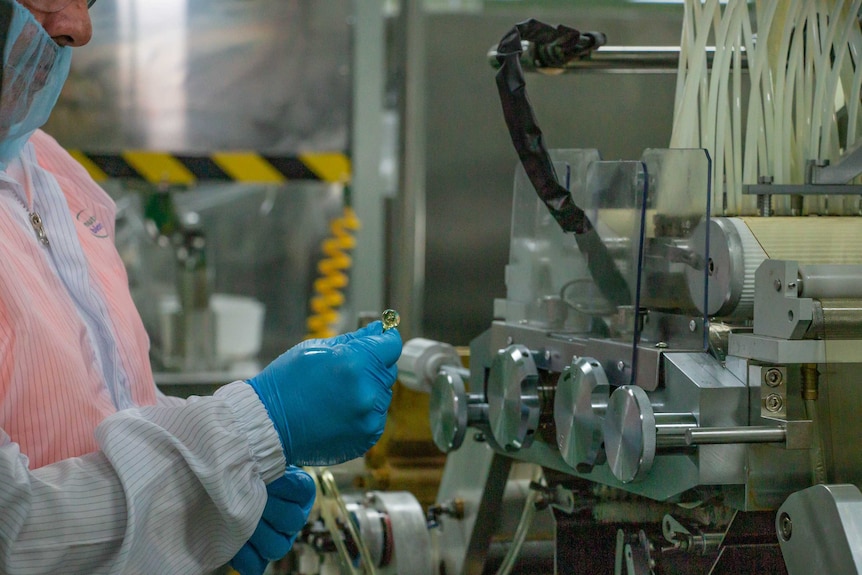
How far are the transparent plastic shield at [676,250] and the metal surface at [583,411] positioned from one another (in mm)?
64

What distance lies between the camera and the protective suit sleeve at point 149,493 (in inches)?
30.8

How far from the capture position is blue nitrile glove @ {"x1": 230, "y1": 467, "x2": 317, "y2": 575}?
1014mm

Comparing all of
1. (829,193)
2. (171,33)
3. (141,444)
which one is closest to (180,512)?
(141,444)

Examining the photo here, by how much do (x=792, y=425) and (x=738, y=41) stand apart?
16.1 inches

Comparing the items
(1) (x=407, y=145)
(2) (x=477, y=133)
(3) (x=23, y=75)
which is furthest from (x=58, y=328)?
(2) (x=477, y=133)

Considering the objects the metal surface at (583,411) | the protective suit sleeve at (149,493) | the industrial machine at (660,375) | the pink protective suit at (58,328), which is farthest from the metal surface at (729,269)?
the pink protective suit at (58,328)

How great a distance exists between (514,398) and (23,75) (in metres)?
0.54

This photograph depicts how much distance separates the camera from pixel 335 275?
2.47 meters

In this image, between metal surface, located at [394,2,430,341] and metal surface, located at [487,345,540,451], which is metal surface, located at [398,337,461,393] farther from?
metal surface, located at [394,2,430,341]

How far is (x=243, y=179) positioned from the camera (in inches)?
90.5

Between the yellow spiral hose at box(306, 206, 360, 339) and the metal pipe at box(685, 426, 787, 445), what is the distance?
165 centimetres

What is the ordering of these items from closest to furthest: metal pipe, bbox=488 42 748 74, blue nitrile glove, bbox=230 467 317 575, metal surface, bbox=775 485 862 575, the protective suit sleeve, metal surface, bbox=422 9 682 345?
1. metal surface, bbox=775 485 862 575
2. the protective suit sleeve
3. blue nitrile glove, bbox=230 467 317 575
4. metal pipe, bbox=488 42 748 74
5. metal surface, bbox=422 9 682 345

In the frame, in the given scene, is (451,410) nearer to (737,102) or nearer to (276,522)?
(276,522)

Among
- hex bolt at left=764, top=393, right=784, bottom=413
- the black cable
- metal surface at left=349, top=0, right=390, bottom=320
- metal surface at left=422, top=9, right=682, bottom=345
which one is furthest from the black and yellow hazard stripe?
hex bolt at left=764, top=393, right=784, bottom=413
